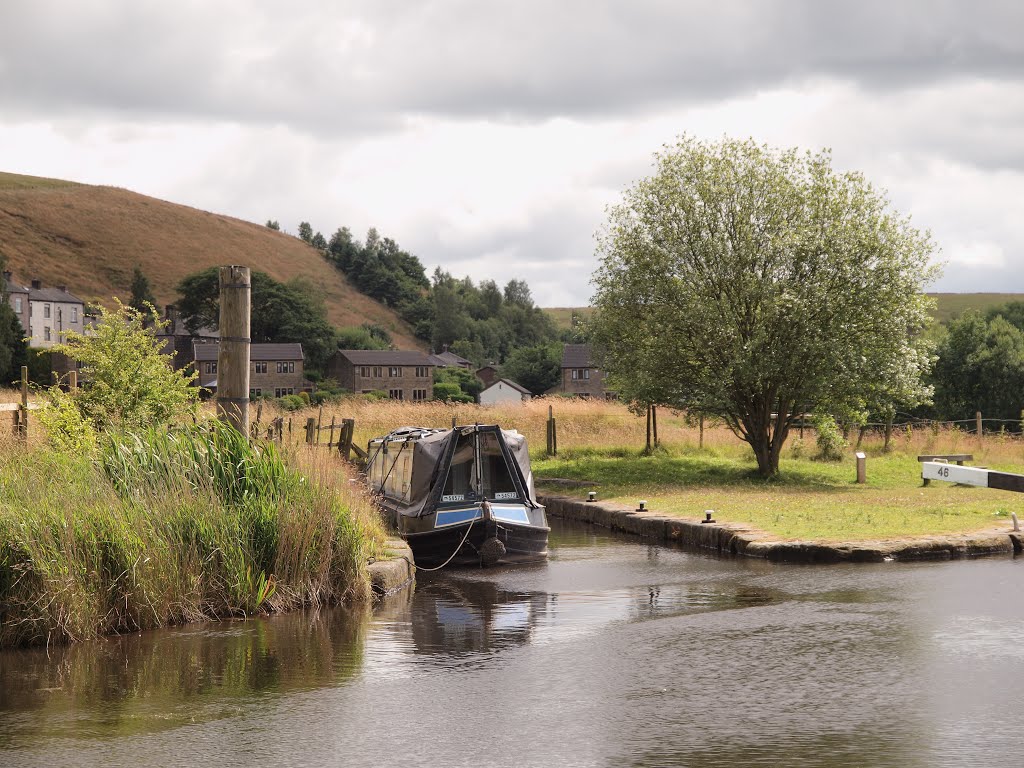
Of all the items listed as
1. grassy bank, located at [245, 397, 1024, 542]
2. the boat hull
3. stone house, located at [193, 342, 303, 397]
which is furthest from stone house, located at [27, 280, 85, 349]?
the boat hull

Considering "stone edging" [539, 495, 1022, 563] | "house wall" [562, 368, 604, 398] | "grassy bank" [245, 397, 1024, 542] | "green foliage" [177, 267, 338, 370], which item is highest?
"green foliage" [177, 267, 338, 370]

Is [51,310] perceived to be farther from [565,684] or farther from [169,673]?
[565,684]

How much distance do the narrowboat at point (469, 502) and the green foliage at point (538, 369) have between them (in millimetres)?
95778

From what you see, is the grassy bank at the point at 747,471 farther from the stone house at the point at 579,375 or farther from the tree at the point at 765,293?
the stone house at the point at 579,375

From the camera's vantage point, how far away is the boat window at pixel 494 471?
17.1 m

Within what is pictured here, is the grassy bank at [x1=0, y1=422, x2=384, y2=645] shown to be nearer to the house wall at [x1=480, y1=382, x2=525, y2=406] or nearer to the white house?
the white house

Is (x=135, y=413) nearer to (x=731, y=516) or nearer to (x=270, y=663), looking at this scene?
(x=270, y=663)

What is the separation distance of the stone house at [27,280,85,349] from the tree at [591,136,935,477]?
91.1m

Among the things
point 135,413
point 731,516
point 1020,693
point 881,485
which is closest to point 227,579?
point 135,413

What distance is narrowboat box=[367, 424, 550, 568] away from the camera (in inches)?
635

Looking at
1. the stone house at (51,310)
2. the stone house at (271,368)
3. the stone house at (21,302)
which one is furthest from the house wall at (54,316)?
the stone house at (271,368)

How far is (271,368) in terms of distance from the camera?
9938 centimetres

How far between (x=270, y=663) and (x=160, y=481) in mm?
3110

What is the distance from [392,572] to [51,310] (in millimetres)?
108520
